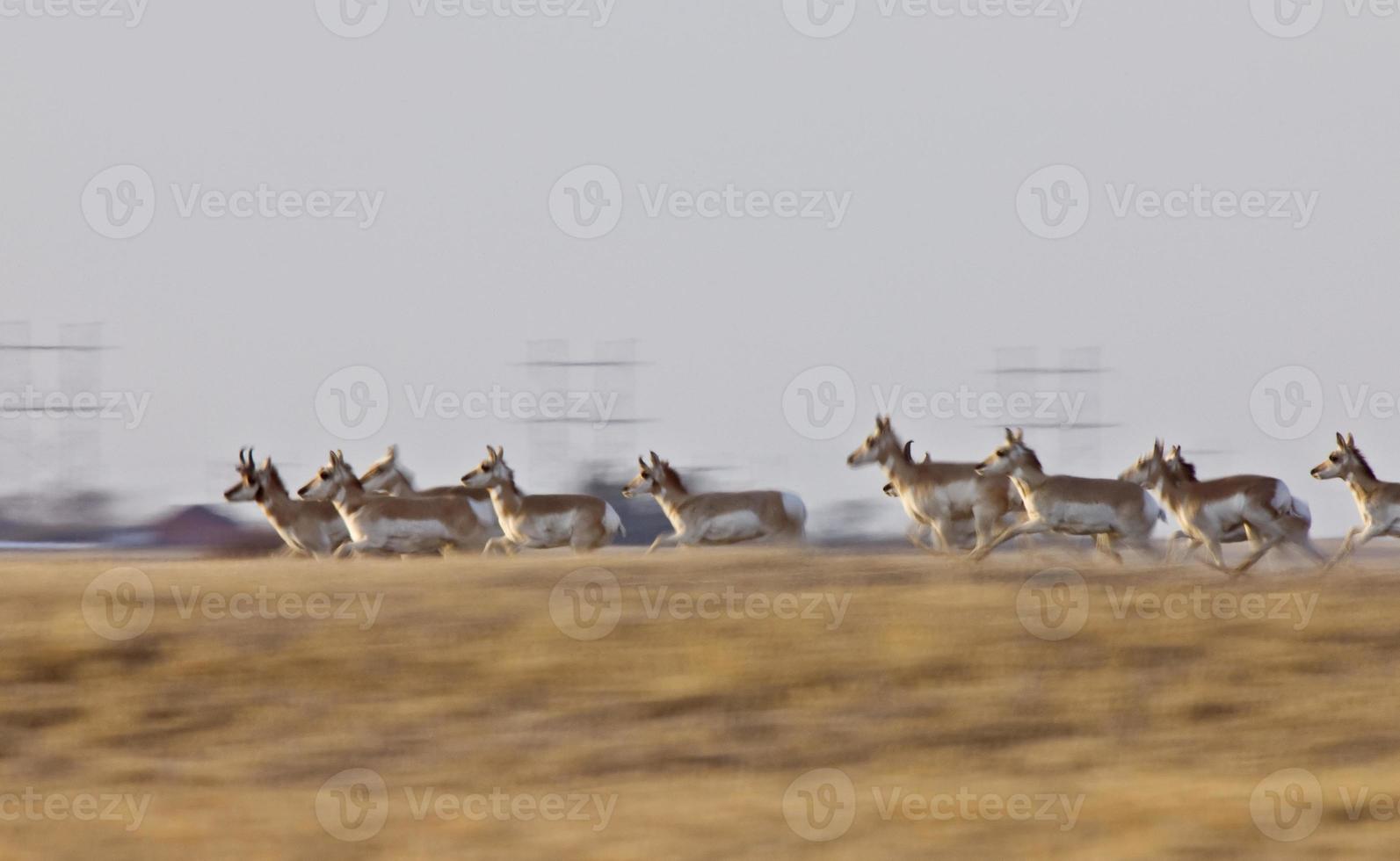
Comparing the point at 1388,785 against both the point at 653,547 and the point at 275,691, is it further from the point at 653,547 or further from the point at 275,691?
the point at 653,547

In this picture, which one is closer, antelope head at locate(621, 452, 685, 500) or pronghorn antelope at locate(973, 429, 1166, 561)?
pronghorn antelope at locate(973, 429, 1166, 561)

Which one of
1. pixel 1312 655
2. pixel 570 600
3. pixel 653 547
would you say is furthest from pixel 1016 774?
pixel 653 547

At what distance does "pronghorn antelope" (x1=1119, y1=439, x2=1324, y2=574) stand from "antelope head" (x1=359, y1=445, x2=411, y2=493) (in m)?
11.3

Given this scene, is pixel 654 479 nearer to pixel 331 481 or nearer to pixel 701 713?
pixel 331 481

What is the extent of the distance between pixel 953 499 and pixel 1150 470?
2.18 meters

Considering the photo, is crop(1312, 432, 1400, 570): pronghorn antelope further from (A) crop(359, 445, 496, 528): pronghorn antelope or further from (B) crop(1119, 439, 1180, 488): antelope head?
(A) crop(359, 445, 496, 528): pronghorn antelope

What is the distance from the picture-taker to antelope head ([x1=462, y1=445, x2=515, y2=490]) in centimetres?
2741

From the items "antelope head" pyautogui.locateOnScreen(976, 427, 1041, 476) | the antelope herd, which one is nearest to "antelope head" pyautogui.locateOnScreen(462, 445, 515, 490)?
the antelope herd

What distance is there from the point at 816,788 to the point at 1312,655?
486 centimetres

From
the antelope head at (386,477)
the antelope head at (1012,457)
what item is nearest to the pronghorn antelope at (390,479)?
the antelope head at (386,477)

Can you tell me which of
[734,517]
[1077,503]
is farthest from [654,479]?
[1077,503]

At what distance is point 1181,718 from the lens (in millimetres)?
14836

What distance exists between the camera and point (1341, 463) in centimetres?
2495

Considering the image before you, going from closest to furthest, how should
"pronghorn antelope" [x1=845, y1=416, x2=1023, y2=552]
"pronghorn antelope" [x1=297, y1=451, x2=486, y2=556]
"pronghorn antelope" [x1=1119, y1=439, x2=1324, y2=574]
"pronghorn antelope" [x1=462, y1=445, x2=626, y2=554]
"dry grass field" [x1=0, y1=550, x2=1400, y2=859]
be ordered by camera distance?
"dry grass field" [x1=0, y1=550, x2=1400, y2=859] → "pronghorn antelope" [x1=1119, y1=439, x2=1324, y2=574] → "pronghorn antelope" [x1=845, y1=416, x2=1023, y2=552] → "pronghorn antelope" [x1=297, y1=451, x2=486, y2=556] → "pronghorn antelope" [x1=462, y1=445, x2=626, y2=554]
